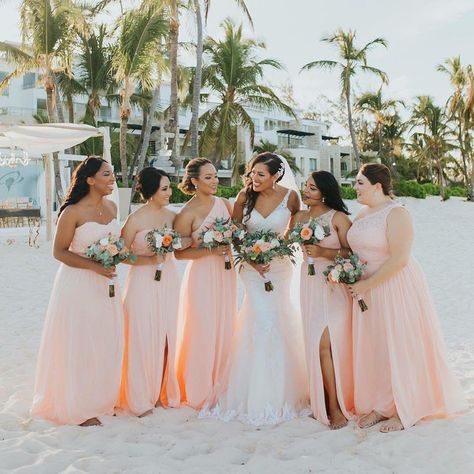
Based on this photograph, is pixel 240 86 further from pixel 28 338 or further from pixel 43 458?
pixel 43 458

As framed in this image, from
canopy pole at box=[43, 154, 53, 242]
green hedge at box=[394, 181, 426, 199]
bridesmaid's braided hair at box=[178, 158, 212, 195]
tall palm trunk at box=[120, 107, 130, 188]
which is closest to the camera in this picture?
bridesmaid's braided hair at box=[178, 158, 212, 195]

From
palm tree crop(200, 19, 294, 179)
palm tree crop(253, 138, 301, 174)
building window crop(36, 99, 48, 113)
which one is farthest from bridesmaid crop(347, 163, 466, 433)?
building window crop(36, 99, 48, 113)

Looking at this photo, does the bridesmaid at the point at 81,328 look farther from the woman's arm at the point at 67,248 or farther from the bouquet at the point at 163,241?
the bouquet at the point at 163,241

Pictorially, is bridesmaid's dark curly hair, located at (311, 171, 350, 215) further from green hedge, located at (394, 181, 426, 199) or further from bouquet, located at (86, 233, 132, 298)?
green hedge, located at (394, 181, 426, 199)

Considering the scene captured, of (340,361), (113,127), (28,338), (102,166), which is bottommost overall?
(28,338)

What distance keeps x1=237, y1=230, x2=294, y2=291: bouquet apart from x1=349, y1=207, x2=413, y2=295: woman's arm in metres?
0.63

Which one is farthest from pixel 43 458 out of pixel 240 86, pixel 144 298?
pixel 240 86

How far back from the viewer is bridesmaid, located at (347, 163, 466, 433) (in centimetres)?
444

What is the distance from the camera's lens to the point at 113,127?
38.9 meters

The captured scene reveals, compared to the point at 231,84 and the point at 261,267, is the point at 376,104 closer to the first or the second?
the point at 231,84

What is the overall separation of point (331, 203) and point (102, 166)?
1.94 m

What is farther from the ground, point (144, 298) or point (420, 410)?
point (144, 298)

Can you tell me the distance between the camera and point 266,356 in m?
4.80

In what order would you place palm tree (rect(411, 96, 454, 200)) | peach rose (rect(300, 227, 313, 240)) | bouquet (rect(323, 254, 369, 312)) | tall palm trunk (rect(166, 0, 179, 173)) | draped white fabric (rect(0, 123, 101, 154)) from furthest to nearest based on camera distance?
1. palm tree (rect(411, 96, 454, 200))
2. tall palm trunk (rect(166, 0, 179, 173))
3. draped white fabric (rect(0, 123, 101, 154))
4. peach rose (rect(300, 227, 313, 240))
5. bouquet (rect(323, 254, 369, 312))
